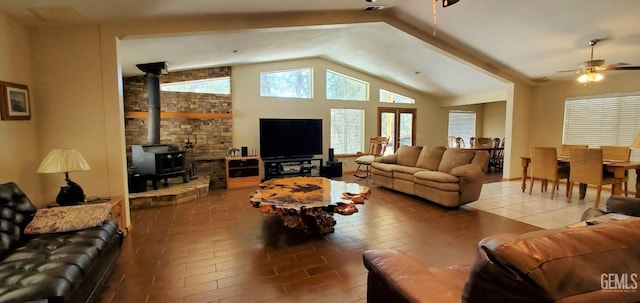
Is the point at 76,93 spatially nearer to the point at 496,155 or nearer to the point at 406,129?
the point at 406,129

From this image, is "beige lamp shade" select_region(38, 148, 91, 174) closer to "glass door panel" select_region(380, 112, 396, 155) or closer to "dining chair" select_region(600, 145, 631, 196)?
"glass door panel" select_region(380, 112, 396, 155)

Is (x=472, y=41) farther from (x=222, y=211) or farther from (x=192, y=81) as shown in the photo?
(x=192, y=81)

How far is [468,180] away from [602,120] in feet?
13.2

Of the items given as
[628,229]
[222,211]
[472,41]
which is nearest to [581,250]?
[628,229]

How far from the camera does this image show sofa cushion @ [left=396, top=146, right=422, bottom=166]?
538 centimetres

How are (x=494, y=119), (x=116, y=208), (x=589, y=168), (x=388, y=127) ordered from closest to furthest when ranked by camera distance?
1. (x=116, y=208)
2. (x=589, y=168)
3. (x=388, y=127)
4. (x=494, y=119)

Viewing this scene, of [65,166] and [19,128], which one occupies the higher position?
[19,128]

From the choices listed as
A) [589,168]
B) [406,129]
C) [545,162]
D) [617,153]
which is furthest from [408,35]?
[406,129]

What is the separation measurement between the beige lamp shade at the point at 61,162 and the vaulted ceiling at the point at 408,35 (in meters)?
1.40

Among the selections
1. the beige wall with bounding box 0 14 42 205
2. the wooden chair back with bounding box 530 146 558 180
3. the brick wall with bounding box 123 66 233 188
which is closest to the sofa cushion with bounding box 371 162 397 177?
the wooden chair back with bounding box 530 146 558 180

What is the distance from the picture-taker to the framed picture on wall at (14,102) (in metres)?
2.62

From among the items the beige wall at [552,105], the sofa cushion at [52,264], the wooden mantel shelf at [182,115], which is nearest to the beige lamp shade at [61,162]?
the sofa cushion at [52,264]

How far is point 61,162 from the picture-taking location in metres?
2.61

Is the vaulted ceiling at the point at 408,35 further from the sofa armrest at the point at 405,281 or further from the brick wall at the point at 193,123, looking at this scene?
the sofa armrest at the point at 405,281
